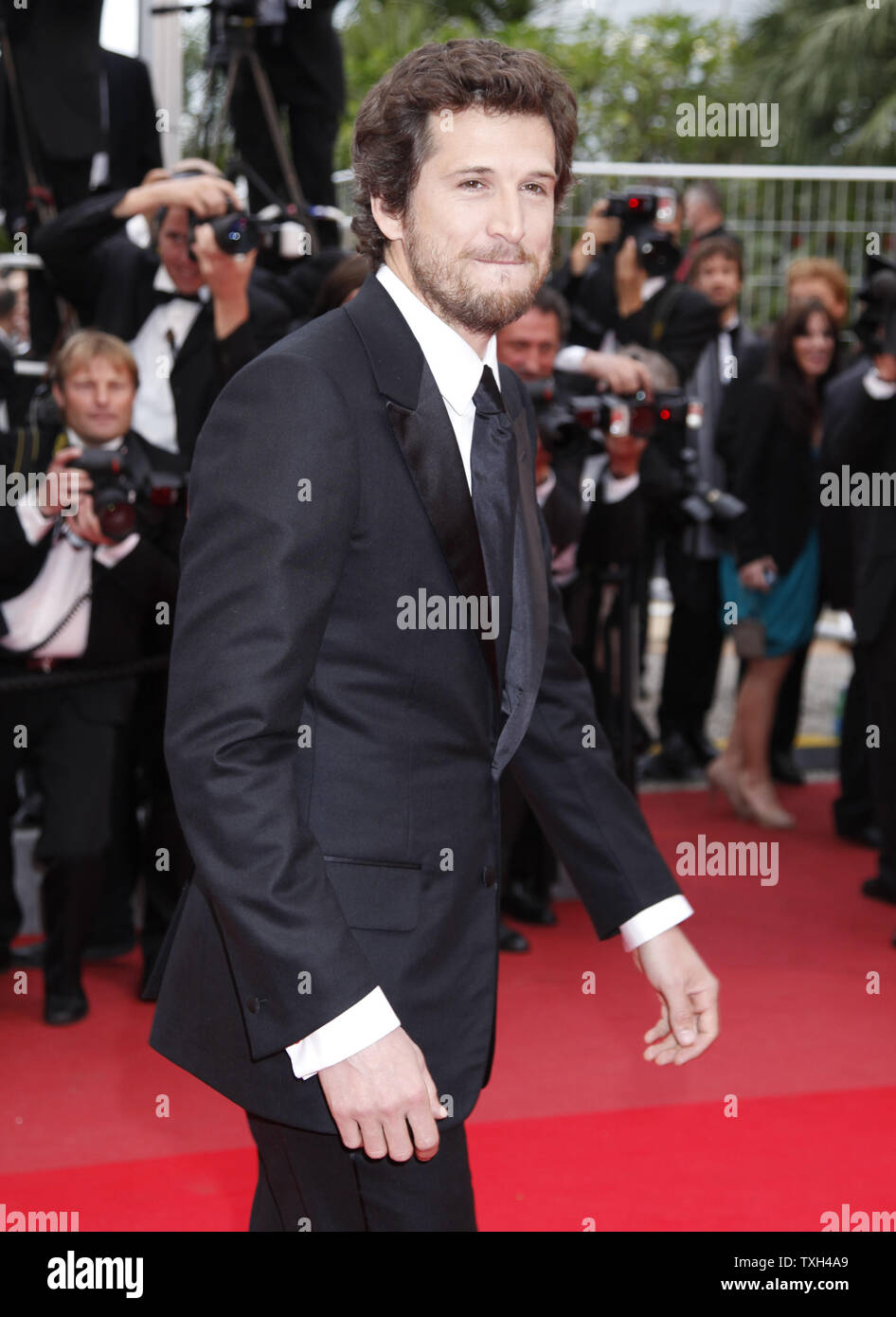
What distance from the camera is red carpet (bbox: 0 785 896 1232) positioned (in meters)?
2.84

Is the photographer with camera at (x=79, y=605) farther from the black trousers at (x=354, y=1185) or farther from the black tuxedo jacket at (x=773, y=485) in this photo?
the black tuxedo jacket at (x=773, y=485)

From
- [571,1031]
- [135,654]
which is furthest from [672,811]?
[135,654]

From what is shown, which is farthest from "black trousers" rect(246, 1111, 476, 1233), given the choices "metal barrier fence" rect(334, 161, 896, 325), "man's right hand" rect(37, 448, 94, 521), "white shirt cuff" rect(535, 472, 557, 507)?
"metal barrier fence" rect(334, 161, 896, 325)

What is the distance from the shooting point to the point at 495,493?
1.68 metres

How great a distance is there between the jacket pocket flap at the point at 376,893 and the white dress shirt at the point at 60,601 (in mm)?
2258

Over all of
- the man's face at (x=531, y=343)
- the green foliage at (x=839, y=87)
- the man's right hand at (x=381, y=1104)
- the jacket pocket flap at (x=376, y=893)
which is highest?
the green foliage at (x=839, y=87)

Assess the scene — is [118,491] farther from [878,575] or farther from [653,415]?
[878,575]

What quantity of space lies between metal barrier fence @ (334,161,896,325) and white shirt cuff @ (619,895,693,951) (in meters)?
5.02

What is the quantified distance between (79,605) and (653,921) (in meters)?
2.20

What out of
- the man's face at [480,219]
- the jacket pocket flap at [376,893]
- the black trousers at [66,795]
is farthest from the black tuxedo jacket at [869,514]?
the jacket pocket flap at [376,893]

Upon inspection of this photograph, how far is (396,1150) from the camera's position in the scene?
1423 millimetres

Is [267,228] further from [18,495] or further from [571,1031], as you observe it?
[571,1031]

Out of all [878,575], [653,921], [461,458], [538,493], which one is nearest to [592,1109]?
[538,493]

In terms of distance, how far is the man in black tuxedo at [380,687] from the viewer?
1.43 m
